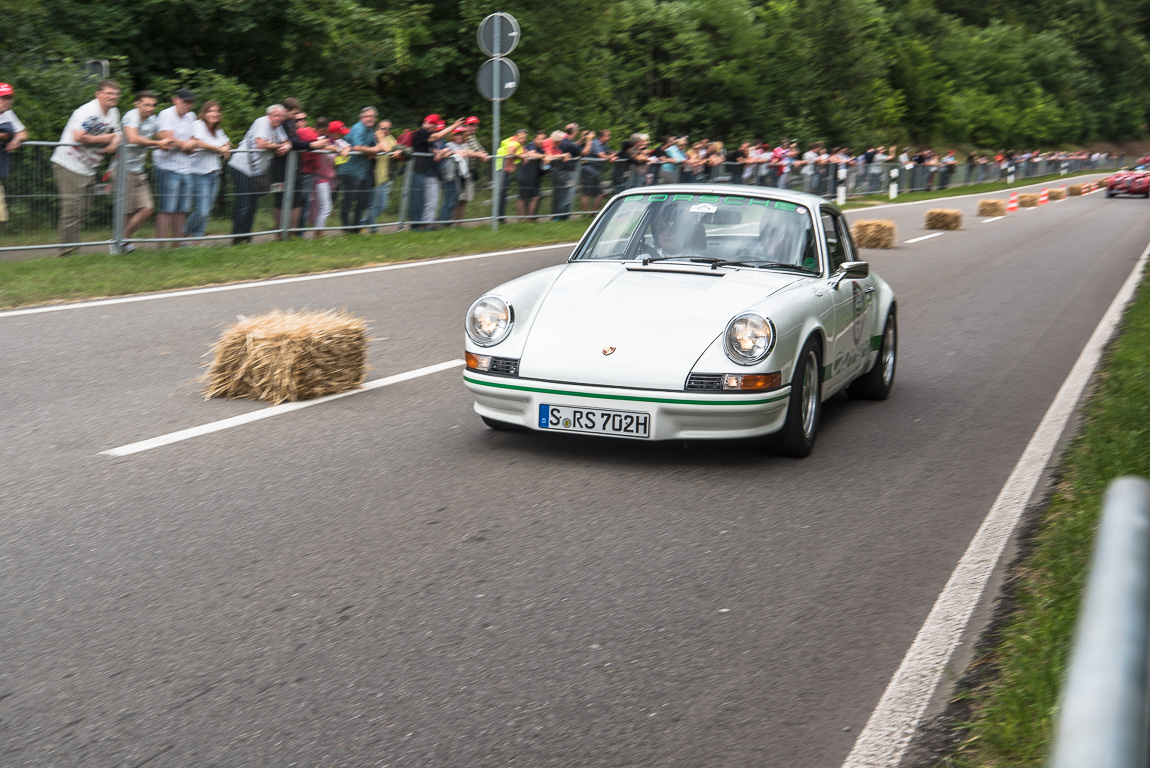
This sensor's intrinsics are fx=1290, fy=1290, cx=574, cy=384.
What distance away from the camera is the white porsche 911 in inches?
250

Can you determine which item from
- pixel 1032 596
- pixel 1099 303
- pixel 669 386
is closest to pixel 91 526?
pixel 669 386

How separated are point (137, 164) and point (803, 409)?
9637mm

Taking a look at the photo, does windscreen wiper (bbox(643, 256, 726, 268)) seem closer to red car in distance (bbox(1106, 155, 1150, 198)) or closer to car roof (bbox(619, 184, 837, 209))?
car roof (bbox(619, 184, 837, 209))

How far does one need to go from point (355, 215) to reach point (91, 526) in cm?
1307

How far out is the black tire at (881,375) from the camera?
8562mm

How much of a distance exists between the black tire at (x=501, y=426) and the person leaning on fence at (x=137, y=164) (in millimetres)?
8330

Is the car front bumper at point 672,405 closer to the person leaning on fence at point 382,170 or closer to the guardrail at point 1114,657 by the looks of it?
the guardrail at point 1114,657

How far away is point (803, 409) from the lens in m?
6.80

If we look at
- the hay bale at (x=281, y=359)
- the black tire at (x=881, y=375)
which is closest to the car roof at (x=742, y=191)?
the black tire at (x=881, y=375)

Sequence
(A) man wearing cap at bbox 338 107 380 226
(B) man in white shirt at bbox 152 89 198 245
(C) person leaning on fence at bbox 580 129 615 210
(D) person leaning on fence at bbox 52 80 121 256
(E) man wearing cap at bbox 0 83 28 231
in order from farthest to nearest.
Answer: (C) person leaning on fence at bbox 580 129 615 210, (A) man wearing cap at bbox 338 107 380 226, (B) man in white shirt at bbox 152 89 198 245, (D) person leaning on fence at bbox 52 80 121 256, (E) man wearing cap at bbox 0 83 28 231

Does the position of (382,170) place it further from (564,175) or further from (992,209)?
(992,209)

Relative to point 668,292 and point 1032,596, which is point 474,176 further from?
point 1032,596

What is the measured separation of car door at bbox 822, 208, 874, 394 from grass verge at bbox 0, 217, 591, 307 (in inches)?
272

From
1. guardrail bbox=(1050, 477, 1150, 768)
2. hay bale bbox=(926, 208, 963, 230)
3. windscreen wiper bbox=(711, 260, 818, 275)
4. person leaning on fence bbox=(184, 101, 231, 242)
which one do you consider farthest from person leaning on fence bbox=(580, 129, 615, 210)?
guardrail bbox=(1050, 477, 1150, 768)
